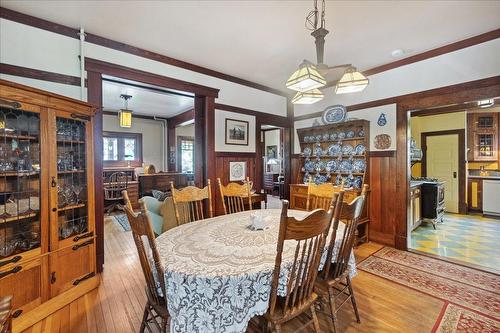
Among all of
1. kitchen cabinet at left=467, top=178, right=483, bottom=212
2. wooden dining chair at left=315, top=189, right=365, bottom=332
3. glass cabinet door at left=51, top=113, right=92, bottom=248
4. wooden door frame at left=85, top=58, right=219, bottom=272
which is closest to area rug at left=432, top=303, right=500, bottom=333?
wooden dining chair at left=315, top=189, right=365, bottom=332

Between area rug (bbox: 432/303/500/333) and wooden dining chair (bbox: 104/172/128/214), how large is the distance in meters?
6.11

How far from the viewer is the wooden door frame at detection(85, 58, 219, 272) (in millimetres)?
2764

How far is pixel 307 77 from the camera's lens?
182 centimetres

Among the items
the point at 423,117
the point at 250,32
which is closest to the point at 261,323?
the point at 250,32

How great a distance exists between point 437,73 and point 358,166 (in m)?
1.62

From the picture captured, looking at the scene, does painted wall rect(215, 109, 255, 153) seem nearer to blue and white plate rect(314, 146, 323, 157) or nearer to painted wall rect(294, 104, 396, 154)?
blue and white plate rect(314, 146, 323, 157)

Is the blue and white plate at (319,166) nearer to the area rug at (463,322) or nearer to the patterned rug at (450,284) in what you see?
the patterned rug at (450,284)

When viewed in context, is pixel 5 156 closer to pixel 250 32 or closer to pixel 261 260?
pixel 261 260

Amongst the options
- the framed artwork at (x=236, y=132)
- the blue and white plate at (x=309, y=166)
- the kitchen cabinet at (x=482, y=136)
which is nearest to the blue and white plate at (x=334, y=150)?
the blue and white plate at (x=309, y=166)

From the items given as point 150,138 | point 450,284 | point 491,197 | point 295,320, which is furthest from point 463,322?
point 150,138

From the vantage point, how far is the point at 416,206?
432 centimetres

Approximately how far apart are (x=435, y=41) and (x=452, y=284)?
287 centimetres

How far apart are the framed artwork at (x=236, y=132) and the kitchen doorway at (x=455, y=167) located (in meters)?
3.24

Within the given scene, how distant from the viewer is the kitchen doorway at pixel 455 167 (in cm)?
453
